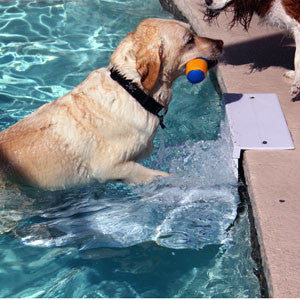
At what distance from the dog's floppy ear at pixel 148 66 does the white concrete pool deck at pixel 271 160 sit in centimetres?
111

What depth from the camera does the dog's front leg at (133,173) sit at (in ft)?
11.5

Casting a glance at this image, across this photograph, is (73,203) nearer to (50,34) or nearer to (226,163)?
(226,163)

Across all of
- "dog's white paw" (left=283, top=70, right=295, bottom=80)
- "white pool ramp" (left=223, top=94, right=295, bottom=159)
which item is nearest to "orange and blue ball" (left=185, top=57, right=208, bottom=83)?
"white pool ramp" (left=223, top=94, right=295, bottom=159)

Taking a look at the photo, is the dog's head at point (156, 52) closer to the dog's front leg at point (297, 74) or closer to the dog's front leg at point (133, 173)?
the dog's front leg at point (133, 173)

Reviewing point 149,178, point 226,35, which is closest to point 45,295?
point 149,178

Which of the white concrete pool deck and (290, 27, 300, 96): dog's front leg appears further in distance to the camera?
(290, 27, 300, 96): dog's front leg

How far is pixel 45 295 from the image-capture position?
10.7 ft

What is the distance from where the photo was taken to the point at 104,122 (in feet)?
11.1

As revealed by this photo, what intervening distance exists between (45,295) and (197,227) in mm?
1308

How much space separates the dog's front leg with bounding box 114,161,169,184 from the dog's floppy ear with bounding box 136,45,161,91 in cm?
69

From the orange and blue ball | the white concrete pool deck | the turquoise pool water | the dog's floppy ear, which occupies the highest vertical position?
the dog's floppy ear

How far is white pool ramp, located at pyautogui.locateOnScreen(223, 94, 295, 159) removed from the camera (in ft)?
12.3

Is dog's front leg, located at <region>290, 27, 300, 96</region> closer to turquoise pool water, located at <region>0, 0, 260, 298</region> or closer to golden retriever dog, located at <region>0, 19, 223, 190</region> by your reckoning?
turquoise pool water, located at <region>0, 0, 260, 298</region>

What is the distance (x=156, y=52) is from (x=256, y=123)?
1265 millimetres
